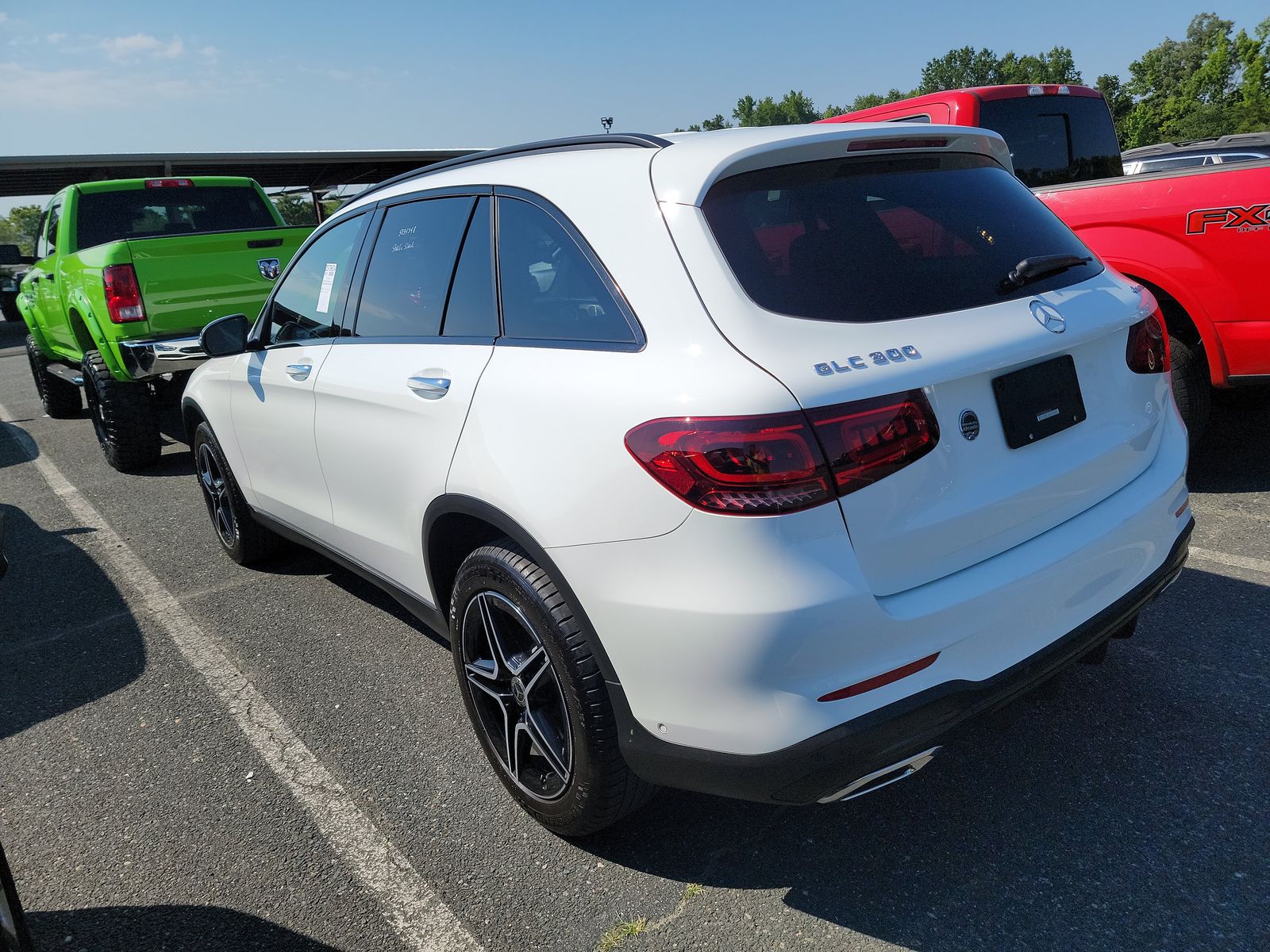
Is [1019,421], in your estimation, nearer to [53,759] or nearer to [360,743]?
[360,743]

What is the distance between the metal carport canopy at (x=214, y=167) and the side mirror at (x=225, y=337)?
21351 millimetres

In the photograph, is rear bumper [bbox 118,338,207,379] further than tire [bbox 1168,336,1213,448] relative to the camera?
Yes

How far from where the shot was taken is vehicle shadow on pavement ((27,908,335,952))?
2.32 m

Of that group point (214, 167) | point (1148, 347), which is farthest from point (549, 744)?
point (214, 167)

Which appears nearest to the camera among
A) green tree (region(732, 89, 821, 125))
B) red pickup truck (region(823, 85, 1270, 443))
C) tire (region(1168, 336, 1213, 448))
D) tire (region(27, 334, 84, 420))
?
red pickup truck (region(823, 85, 1270, 443))

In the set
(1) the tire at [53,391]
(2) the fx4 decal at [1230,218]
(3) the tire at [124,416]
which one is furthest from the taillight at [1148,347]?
(1) the tire at [53,391]

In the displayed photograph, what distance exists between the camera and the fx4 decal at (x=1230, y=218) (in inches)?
161

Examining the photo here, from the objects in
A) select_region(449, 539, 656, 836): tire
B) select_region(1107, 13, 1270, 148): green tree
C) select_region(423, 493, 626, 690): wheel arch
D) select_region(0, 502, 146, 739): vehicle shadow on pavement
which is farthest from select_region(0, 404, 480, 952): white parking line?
select_region(1107, 13, 1270, 148): green tree

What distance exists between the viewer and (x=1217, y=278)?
432 centimetres

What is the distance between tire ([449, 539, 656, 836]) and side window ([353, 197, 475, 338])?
35.3 inches

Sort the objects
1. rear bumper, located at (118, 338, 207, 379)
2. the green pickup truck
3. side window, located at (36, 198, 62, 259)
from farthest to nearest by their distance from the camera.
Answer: side window, located at (36, 198, 62, 259)
the green pickup truck
rear bumper, located at (118, 338, 207, 379)

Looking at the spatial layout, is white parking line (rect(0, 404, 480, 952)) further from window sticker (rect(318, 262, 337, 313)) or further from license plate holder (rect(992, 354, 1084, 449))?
license plate holder (rect(992, 354, 1084, 449))

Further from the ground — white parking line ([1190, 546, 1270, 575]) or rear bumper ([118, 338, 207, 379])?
rear bumper ([118, 338, 207, 379])

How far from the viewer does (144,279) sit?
21.3 feet
